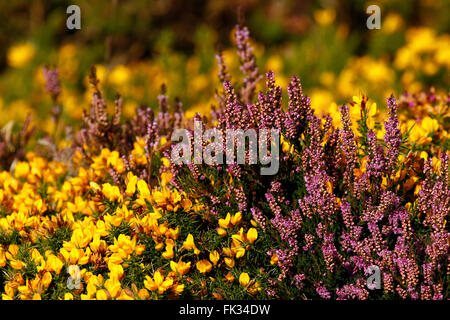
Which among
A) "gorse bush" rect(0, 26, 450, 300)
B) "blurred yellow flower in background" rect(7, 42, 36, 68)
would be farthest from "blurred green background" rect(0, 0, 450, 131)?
"gorse bush" rect(0, 26, 450, 300)

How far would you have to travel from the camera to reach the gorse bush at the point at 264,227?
Answer: 2.09m

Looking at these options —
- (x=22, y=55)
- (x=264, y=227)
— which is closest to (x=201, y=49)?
(x=22, y=55)

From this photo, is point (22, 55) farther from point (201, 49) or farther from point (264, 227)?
point (264, 227)

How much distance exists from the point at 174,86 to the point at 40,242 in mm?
2781

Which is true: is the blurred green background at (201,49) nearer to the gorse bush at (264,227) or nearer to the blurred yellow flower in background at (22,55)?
the blurred yellow flower in background at (22,55)

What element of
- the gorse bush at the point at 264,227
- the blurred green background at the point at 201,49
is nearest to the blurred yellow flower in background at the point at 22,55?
the blurred green background at the point at 201,49

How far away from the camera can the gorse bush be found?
6.86ft

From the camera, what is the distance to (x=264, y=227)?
2.23 m

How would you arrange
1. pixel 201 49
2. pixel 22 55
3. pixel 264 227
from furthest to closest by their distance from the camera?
1. pixel 22 55
2. pixel 201 49
3. pixel 264 227

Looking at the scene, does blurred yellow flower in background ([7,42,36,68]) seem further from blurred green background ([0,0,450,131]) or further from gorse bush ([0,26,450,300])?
gorse bush ([0,26,450,300])

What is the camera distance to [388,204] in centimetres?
212

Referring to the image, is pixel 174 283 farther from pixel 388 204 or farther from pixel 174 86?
pixel 174 86
